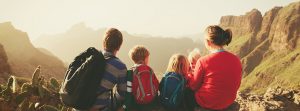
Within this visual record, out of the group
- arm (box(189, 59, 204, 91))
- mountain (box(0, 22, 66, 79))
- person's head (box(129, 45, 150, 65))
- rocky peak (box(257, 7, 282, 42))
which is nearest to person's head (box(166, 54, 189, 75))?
arm (box(189, 59, 204, 91))

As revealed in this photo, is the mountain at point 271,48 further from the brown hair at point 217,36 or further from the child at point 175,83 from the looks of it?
the brown hair at point 217,36

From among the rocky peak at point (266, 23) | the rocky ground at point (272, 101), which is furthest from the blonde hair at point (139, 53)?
the rocky peak at point (266, 23)

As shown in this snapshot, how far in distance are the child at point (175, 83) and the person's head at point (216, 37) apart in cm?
67

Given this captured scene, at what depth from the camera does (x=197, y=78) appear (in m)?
6.79

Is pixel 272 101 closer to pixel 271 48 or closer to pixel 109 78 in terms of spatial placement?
pixel 109 78

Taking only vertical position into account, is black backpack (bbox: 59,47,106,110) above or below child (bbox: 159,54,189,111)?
above

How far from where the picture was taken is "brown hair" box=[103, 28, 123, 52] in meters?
6.02

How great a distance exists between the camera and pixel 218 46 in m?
6.73

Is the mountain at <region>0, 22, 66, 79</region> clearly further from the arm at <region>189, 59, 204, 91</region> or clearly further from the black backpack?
the black backpack

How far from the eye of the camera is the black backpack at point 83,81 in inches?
223

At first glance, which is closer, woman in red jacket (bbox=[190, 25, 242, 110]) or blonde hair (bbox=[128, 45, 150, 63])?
woman in red jacket (bbox=[190, 25, 242, 110])

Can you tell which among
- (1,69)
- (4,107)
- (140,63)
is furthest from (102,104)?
(1,69)

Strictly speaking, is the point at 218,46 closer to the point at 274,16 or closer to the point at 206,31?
the point at 206,31

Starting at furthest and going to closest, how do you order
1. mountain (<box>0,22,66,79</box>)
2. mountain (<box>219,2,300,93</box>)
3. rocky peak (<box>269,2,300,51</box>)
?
1. rocky peak (<box>269,2,300,51</box>)
2. mountain (<box>219,2,300,93</box>)
3. mountain (<box>0,22,66,79</box>)
